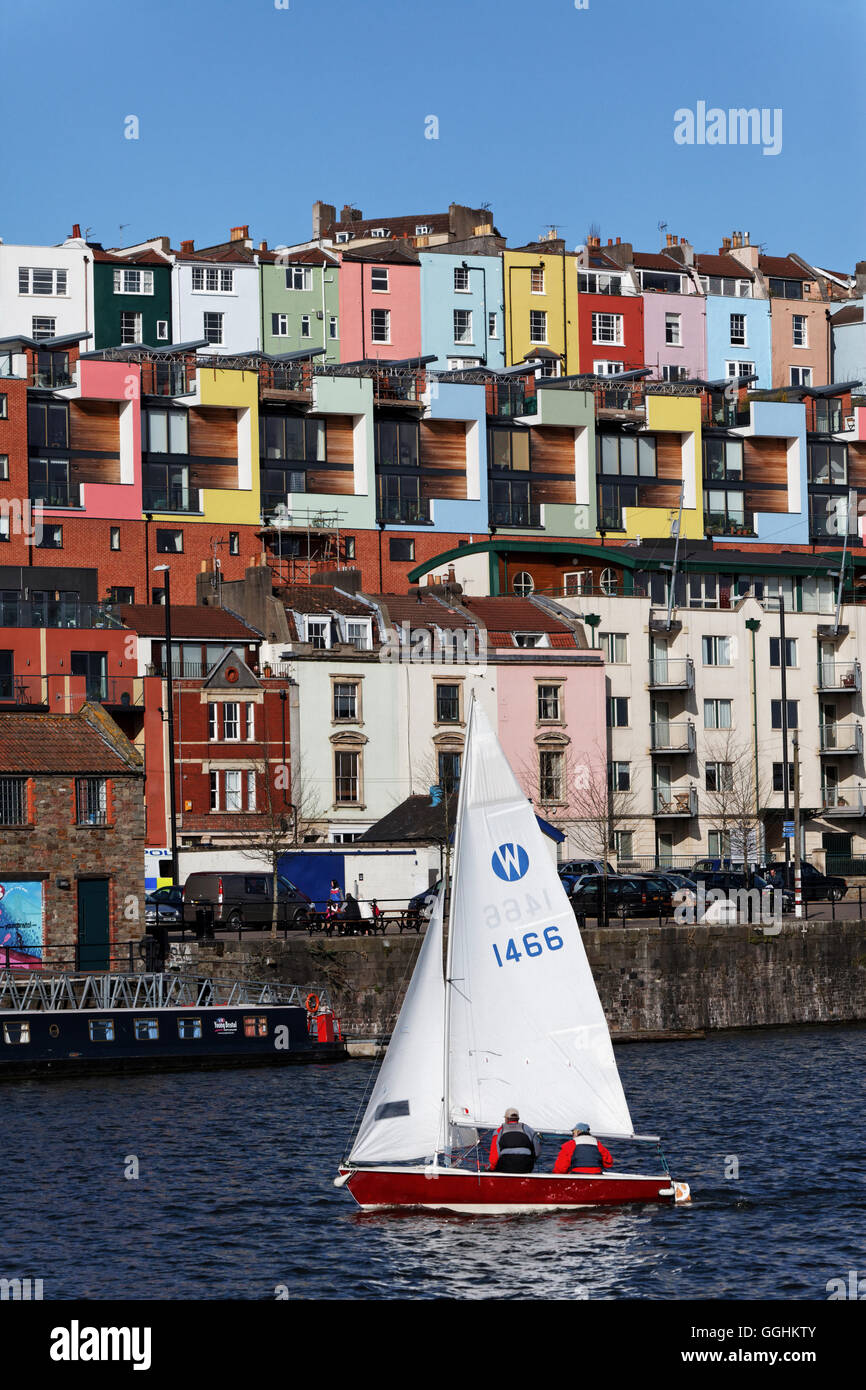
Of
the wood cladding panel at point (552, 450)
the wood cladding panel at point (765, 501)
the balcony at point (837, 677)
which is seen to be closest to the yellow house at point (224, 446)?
the wood cladding panel at point (552, 450)

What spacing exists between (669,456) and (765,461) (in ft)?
26.3

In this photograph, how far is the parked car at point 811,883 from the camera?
83.6 m

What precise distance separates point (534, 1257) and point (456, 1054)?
4.39 meters

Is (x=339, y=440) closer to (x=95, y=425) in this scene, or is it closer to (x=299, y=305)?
(x=95, y=425)

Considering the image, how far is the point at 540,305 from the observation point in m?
142

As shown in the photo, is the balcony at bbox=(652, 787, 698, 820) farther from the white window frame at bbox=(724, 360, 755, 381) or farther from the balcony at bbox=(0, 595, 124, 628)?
the white window frame at bbox=(724, 360, 755, 381)

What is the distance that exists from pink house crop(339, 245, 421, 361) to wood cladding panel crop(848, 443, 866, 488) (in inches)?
1117

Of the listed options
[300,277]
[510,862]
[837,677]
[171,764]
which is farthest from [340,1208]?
[300,277]

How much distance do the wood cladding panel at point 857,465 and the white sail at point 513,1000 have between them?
104955 millimetres

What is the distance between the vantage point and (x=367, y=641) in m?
97.3

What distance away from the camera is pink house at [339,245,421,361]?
136125mm

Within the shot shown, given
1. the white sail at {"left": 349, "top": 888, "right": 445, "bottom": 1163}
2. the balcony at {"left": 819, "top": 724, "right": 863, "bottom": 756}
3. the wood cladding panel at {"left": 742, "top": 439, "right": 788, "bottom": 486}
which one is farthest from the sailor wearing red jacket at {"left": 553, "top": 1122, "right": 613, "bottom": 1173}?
the wood cladding panel at {"left": 742, "top": 439, "right": 788, "bottom": 486}
